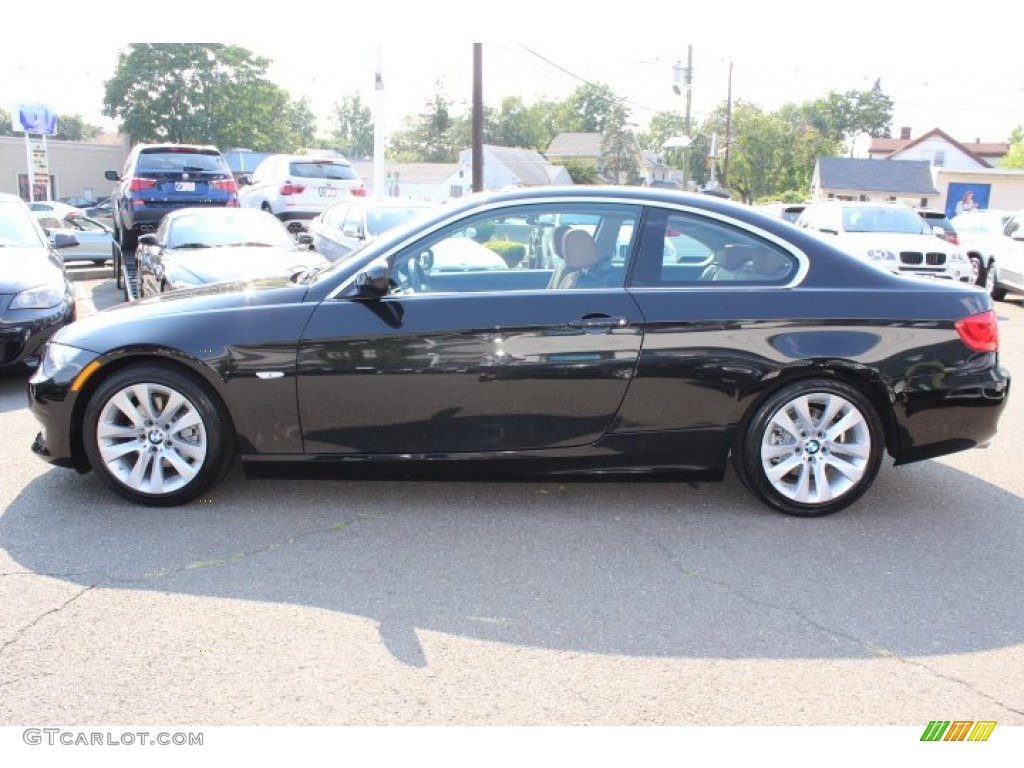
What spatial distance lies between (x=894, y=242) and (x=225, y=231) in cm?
940

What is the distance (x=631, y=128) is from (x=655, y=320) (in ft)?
333

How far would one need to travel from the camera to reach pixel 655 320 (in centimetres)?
446

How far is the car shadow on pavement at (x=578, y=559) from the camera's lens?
3.48 metres

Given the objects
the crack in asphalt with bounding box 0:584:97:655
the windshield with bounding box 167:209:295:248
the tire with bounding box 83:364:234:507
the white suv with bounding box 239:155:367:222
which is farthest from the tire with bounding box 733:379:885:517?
the white suv with bounding box 239:155:367:222

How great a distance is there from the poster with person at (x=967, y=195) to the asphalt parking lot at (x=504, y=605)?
4866cm

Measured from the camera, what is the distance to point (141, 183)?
1386 centimetres

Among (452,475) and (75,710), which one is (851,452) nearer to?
(452,475)

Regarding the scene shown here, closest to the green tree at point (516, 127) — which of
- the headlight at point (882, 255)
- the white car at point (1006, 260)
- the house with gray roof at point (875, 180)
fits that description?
the house with gray roof at point (875, 180)

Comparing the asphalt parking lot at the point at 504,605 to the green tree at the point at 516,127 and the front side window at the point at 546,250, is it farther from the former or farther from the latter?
the green tree at the point at 516,127

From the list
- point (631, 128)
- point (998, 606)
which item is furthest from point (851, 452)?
point (631, 128)

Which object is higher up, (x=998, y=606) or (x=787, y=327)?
(x=787, y=327)

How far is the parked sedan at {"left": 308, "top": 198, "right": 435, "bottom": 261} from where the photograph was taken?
37.0ft

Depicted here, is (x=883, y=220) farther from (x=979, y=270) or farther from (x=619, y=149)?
(x=619, y=149)

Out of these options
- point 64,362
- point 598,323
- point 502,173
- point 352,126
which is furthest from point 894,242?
point 352,126
